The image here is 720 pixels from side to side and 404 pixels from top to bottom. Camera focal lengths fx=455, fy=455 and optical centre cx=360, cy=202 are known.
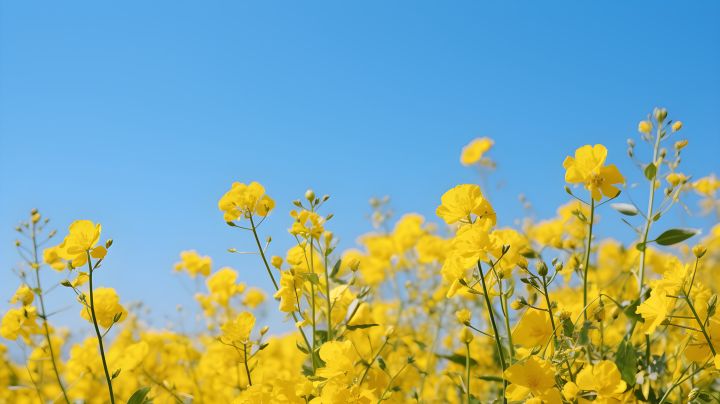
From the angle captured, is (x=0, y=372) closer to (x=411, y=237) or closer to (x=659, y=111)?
(x=411, y=237)

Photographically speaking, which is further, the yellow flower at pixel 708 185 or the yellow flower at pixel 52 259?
the yellow flower at pixel 708 185

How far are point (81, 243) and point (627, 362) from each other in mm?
1351

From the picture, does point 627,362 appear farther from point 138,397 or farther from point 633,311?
point 138,397

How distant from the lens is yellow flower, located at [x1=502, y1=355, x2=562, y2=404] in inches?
37.0

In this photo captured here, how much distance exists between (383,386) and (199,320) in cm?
147

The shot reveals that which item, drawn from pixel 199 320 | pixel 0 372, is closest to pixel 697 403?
pixel 199 320

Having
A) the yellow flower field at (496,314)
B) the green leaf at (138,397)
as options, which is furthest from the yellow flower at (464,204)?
the green leaf at (138,397)

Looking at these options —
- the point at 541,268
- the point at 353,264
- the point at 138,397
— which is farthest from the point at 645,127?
the point at 138,397

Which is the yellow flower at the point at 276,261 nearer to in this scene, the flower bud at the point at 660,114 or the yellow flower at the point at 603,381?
the yellow flower at the point at 603,381

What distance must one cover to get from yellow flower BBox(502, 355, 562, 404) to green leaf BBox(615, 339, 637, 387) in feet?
0.69

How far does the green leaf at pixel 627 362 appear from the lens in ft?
3.37

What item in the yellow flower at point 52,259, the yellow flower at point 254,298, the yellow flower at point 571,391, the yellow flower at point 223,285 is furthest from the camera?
the yellow flower at point 254,298

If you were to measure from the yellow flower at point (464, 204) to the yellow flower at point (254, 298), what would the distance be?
5.36 ft

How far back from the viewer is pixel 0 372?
330 cm
